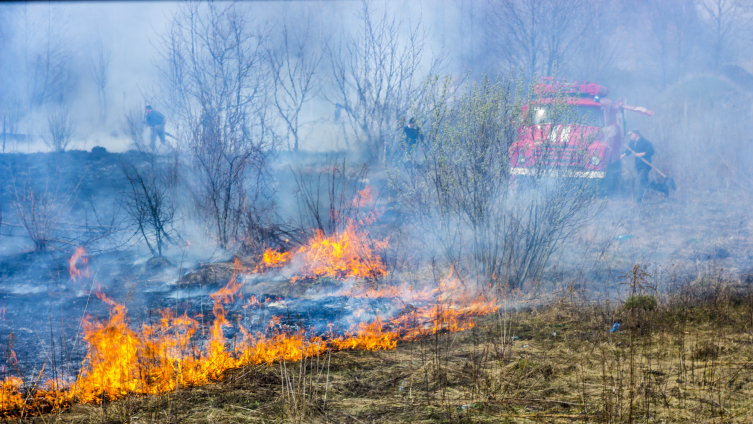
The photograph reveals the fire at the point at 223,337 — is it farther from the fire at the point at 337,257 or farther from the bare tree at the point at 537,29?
the bare tree at the point at 537,29

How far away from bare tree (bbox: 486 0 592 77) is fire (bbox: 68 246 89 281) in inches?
514

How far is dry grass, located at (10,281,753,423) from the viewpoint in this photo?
3.18m

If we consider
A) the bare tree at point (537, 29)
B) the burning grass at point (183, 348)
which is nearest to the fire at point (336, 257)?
the burning grass at point (183, 348)

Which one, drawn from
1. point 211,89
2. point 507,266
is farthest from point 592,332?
point 211,89

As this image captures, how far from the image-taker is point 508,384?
12.1 feet

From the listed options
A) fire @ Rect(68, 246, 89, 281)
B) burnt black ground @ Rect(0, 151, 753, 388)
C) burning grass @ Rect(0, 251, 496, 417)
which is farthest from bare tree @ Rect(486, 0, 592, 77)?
fire @ Rect(68, 246, 89, 281)

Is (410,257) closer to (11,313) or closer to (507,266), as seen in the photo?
(507,266)

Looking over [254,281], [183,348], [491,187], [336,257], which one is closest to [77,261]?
[254,281]

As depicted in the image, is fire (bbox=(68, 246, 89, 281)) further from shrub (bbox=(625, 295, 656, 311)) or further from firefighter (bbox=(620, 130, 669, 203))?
firefighter (bbox=(620, 130, 669, 203))

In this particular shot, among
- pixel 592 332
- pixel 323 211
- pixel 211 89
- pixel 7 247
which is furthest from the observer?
pixel 323 211

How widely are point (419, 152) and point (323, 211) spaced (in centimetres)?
478

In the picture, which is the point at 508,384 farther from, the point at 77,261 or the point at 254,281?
the point at 77,261

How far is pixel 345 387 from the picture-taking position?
147 inches

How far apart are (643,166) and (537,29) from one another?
20.7 ft
